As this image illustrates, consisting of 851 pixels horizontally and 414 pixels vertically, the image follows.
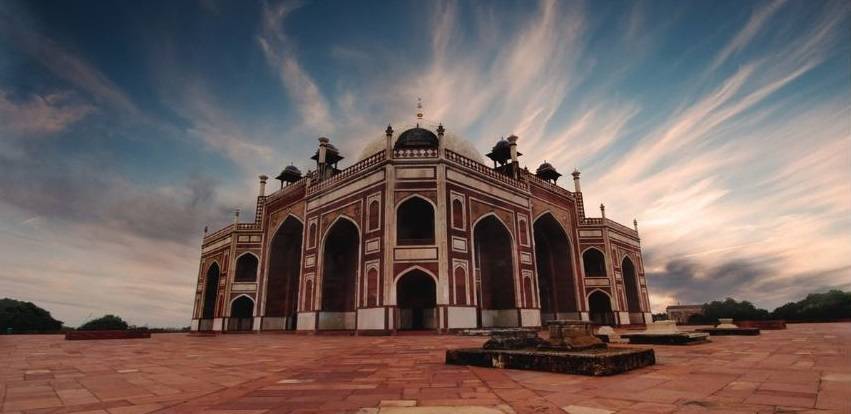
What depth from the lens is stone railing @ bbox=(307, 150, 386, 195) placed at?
2105 centimetres

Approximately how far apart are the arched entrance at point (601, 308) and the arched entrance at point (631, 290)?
3987 mm

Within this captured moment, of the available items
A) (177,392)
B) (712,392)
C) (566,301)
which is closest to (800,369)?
(712,392)

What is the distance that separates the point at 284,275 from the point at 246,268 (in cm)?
416

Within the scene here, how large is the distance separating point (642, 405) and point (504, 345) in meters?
3.19

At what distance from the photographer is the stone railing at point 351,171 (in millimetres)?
21047

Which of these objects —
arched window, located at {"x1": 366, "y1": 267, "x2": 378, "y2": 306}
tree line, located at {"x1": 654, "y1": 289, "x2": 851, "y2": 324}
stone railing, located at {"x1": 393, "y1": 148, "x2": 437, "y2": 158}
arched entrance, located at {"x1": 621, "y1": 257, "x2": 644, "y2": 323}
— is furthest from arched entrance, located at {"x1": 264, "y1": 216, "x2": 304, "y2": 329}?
tree line, located at {"x1": 654, "y1": 289, "x2": 851, "y2": 324}

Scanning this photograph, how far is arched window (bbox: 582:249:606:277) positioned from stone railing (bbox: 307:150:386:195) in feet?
56.9

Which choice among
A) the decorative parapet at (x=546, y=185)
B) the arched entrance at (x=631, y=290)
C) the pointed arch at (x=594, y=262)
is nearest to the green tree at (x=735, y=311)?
the arched entrance at (x=631, y=290)

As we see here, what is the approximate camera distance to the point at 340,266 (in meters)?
24.0

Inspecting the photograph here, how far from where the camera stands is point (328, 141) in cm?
2739

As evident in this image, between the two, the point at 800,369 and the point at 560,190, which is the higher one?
the point at 560,190

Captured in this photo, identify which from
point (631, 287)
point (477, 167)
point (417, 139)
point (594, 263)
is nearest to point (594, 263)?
point (594, 263)

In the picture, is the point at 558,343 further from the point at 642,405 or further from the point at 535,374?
the point at 642,405

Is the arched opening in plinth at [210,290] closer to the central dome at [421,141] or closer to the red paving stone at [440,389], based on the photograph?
the central dome at [421,141]
